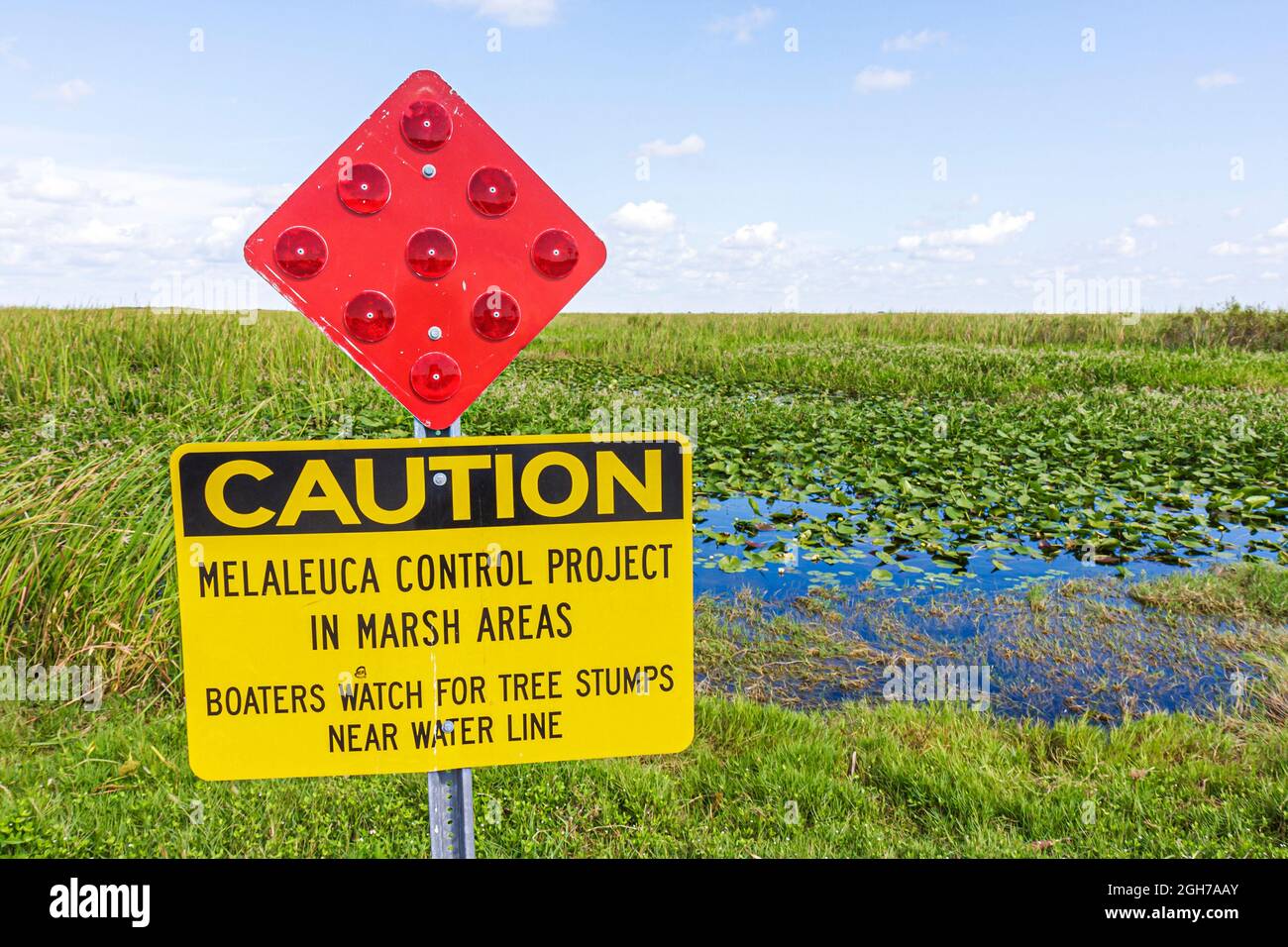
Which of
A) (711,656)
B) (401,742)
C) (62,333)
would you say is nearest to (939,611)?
(711,656)

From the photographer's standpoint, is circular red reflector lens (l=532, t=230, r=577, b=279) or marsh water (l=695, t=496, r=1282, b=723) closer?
circular red reflector lens (l=532, t=230, r=577, b=279)

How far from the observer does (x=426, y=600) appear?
179 centimetres

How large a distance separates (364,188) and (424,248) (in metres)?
0.17

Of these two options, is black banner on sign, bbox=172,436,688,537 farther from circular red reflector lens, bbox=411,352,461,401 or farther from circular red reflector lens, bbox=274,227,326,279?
circular red reflector lens, bbox=274,227,326,279

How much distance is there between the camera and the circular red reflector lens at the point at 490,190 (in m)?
1.85

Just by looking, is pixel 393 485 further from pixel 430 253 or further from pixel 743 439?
pixel 743 439

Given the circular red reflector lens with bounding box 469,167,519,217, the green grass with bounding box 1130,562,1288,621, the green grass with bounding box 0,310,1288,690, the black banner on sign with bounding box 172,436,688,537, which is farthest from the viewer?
the green grass with bounding box 1130,562,1288,621

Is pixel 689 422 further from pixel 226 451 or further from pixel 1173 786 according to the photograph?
pixel 226 451

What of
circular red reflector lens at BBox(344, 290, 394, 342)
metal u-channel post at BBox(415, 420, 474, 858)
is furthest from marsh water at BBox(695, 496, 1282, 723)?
circular red reflector lens at BBox(344, 290, 394, 342)

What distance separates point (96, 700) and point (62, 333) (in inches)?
299

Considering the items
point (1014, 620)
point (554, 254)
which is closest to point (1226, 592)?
point (1014, 620)

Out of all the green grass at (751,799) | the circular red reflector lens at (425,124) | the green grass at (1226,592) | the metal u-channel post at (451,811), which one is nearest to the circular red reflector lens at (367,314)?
the metal u-channel post at (451,811)

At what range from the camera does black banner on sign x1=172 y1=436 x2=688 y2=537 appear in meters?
Result: 1.74

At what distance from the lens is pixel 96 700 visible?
3.73m
